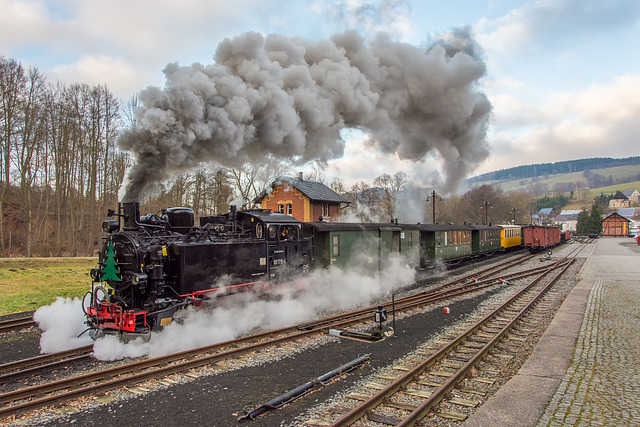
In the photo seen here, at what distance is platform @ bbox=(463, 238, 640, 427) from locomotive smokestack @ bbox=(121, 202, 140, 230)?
22.4 ft

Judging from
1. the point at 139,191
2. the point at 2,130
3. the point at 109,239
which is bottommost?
the point at 109,239

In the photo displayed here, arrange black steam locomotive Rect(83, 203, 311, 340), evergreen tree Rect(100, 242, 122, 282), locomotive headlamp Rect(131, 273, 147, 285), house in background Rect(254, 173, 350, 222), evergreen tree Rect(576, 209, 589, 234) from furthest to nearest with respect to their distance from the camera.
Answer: evergreen tree Rect(576, 209, 589, 234) < house in background Rect(254, 173, 350, 222) < evergreen tree Rect(100, 242, 122, 282) < black steam locomotive Rect(83, 203, 311, 340) < locomotive headlamp Rect(131, 273, 147, 285)

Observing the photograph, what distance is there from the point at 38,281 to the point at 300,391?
1507cm

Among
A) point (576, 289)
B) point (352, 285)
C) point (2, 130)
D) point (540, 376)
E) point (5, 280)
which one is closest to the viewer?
point (540, 376)

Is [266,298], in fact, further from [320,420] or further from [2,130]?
[2,130]

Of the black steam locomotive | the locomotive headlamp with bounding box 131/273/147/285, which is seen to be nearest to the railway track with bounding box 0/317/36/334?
the black steam locomotive

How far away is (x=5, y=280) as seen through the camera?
15.7 metres

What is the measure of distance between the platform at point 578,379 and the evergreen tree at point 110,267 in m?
6.46

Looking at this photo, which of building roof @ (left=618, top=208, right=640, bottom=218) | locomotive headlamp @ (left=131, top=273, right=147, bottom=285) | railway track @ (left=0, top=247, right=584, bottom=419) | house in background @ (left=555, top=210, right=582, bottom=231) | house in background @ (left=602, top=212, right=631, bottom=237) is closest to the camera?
railway track @ (left=0, top=247, right=584, bottom=419)

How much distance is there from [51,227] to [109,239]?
22.7 meters

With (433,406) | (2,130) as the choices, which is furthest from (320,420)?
(2,130)

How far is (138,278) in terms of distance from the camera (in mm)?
7426

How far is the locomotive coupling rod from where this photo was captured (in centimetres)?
485

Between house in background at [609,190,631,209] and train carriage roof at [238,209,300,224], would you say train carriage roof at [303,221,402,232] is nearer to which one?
train carriage roof at [238,209,300,224]
